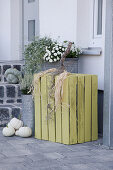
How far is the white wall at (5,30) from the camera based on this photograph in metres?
7.55

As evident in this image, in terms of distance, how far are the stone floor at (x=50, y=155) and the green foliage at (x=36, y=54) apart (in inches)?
46.6

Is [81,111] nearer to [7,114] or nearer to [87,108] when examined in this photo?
[87,108]

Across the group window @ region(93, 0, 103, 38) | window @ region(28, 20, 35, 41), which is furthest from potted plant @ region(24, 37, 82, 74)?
window @ region(28, 20, 35, 41)

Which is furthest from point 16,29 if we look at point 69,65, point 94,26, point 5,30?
point 69,65

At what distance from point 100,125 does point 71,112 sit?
0.82 m

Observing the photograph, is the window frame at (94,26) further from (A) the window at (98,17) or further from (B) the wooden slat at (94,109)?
(B) the wooden slat at (94,109)

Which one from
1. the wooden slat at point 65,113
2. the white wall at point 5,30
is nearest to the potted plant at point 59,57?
the wooden slat at point 65,113

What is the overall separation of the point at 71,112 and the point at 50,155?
0.60 meters

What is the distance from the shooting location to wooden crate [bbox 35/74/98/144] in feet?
14.1

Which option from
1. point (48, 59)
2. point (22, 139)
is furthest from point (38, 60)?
point (22, 139)

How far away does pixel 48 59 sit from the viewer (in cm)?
505

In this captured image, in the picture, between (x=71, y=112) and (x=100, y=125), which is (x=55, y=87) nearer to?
(x=71, y=112)

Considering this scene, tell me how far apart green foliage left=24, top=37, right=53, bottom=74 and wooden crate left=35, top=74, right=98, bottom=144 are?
71 cm

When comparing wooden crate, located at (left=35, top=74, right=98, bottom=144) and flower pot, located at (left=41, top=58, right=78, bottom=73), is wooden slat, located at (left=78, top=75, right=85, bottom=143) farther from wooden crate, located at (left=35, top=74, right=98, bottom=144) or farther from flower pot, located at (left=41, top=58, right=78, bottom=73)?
flower pot, located at (left=41, top=58, right=78, bottom=73)
